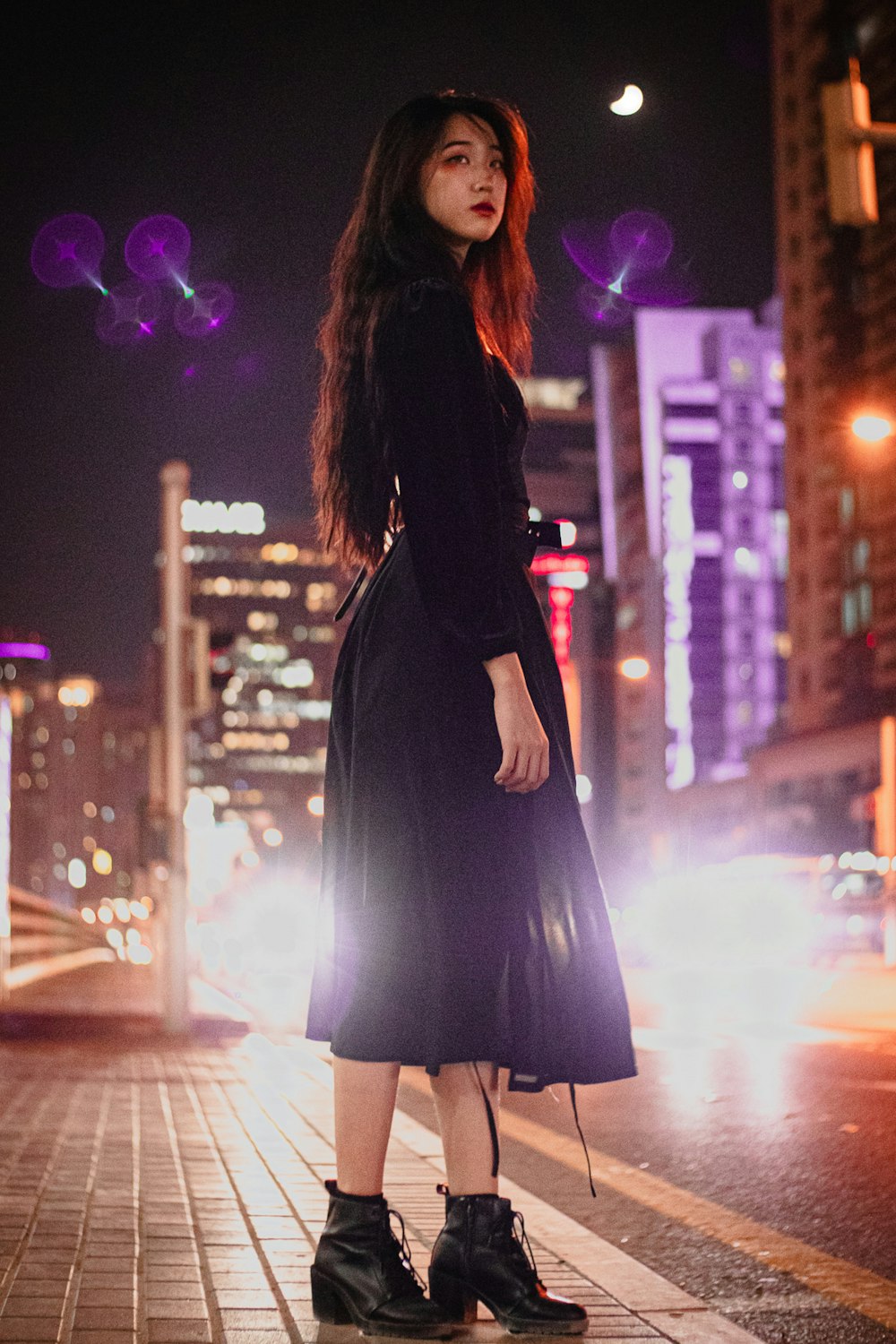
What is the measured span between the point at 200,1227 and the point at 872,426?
81.8 ft

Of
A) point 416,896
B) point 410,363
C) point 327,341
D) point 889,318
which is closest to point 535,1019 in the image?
point 416,896

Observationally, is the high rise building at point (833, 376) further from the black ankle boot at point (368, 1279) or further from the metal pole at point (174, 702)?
the black ankle boot at point (368, 1279)

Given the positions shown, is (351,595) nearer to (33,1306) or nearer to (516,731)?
(516,731)

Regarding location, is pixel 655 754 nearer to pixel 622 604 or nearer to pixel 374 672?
pixel 622 604

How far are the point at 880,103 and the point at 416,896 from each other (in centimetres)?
6344

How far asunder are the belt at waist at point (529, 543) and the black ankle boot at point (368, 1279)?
3.56 ft

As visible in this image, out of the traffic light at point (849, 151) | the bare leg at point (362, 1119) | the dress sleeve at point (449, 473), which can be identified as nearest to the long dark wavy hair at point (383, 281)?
the dress sleeve at point (449, 473)

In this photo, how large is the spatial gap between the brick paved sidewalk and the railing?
24.9 ft

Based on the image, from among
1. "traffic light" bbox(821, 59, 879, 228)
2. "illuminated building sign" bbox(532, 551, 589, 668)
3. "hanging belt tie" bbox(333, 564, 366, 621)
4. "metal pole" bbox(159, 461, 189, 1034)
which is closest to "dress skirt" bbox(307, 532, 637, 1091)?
"hanging belt tie" bbox(333, 564, 366, 621)

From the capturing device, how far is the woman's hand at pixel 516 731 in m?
2.95

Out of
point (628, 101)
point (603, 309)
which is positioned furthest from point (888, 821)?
point (603, 309)

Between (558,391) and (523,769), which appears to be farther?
(558,391)

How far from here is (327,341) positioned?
3.41 m

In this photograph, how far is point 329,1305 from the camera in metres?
3.04
